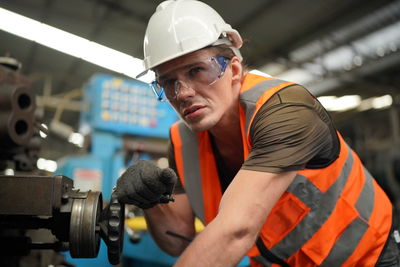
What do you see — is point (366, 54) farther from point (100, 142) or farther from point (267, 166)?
point (267, 166)

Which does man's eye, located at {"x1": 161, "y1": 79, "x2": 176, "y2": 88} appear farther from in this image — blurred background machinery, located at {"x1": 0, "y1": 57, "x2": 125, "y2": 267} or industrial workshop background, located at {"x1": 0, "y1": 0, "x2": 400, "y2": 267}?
blurred background machinery, located at {"x1": 0, "y1": 57, "x2": 125, "y2": 267}

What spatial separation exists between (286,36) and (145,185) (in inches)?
207

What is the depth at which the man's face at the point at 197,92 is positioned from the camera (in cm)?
104

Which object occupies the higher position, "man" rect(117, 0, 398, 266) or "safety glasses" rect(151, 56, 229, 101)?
"safety glasses" rect(151, 56, 229, 101)

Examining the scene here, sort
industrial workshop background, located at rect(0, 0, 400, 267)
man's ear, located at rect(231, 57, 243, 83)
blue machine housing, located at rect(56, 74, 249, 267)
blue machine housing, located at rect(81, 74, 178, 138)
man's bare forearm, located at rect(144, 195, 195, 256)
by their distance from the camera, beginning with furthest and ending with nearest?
1. blue machine housing, located at rect(81, 74, 178, 138)
2. blue machine housing, located at rect(56, 74, 249, 267)
3. man's bare forearm, located at rect(144, 195, 195, 256)
4. man's ear, located at rect(231, 57, 243, 83)
5. industrial workshop background, located at rect(0, 0, 400, 267)

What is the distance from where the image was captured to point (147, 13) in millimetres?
5199

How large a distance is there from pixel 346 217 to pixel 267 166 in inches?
14.7

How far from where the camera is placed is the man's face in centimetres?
104

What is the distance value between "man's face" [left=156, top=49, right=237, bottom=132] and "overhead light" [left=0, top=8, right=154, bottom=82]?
152 inches

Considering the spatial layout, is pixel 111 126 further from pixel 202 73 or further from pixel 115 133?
pixel 202 73

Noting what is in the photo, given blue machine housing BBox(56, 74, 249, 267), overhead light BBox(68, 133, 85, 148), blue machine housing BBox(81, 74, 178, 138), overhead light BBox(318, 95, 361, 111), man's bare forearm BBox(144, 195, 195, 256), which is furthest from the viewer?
overhead light BBox(318, 95, 361, 111)

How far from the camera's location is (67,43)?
5410 mm

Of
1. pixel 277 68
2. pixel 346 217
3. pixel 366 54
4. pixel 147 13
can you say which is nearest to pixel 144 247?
pixel 346 217

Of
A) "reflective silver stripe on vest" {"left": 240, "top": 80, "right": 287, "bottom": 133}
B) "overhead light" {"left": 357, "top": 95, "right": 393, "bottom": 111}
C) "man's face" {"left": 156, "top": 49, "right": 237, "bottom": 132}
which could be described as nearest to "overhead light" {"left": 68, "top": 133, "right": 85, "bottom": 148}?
"man's face" {"left": 156, "top": 49, "right": 237, "bottom": 132}
